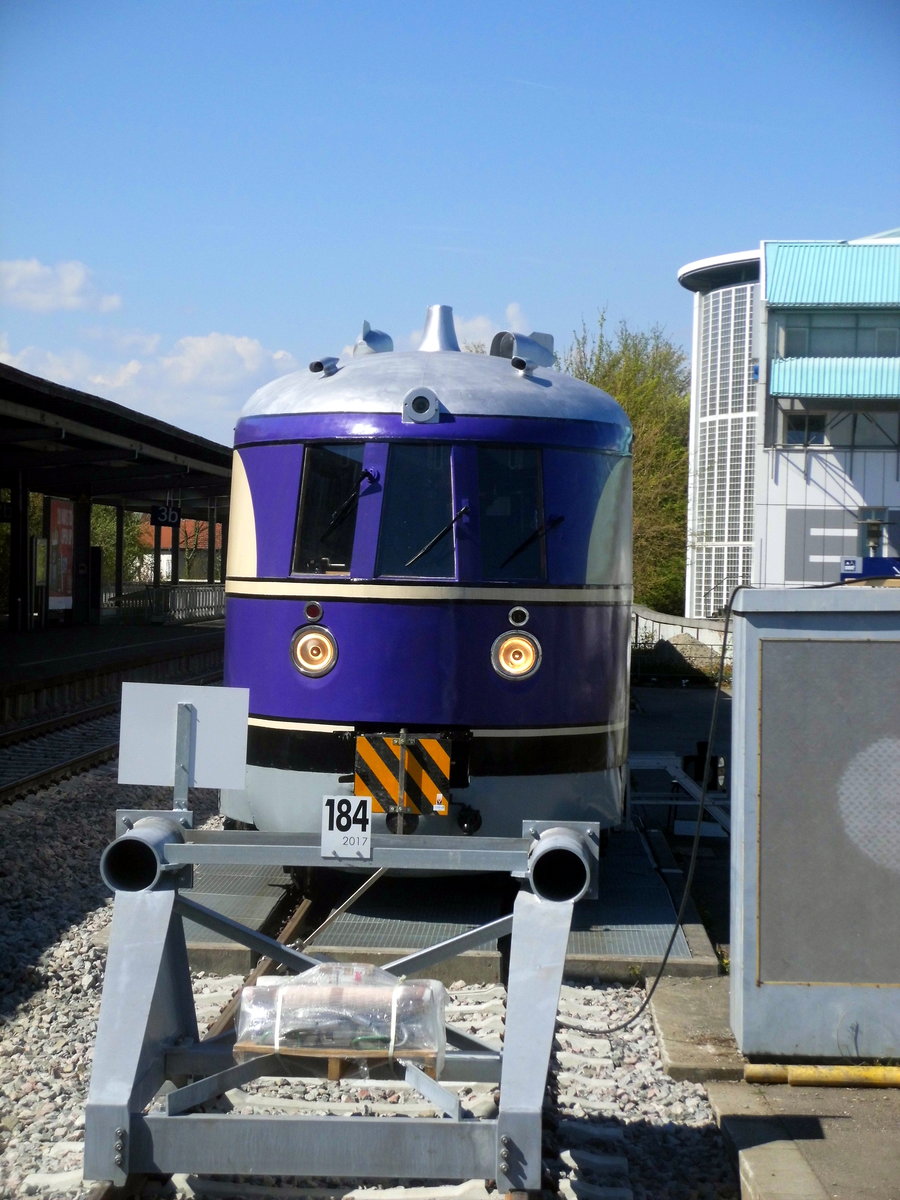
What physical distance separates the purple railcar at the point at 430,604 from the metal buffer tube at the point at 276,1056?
2.60 m

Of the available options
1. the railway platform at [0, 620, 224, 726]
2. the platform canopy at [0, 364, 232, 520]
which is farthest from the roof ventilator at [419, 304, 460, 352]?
the railway platform at [0, 620, 224, 726]

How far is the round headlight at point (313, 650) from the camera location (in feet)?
23.0

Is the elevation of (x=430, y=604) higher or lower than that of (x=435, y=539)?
lower

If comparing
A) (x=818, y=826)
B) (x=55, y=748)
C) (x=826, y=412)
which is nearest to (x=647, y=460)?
(x=826, y=412)

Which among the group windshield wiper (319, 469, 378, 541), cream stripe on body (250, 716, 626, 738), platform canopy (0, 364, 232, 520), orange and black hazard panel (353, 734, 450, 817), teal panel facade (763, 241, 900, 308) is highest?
teal panel facade (763, 241, 900, 308)

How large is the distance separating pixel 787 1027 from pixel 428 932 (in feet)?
7.25

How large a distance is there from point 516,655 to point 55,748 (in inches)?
360

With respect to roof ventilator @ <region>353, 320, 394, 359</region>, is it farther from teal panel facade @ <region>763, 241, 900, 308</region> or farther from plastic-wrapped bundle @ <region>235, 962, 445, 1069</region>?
teal panel facade @ <region>763, 241, 900, 308</region>

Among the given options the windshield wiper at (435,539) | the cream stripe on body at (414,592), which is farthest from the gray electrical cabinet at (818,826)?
the windshield wiper at (435,539)

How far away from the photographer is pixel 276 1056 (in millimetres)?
3977

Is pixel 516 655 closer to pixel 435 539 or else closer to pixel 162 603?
pixel 435 539

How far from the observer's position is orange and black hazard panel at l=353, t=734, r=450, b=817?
6.79 meters

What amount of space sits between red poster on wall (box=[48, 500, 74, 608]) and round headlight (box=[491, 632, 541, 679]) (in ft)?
75.8

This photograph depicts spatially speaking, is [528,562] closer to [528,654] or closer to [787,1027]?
[528,654]
